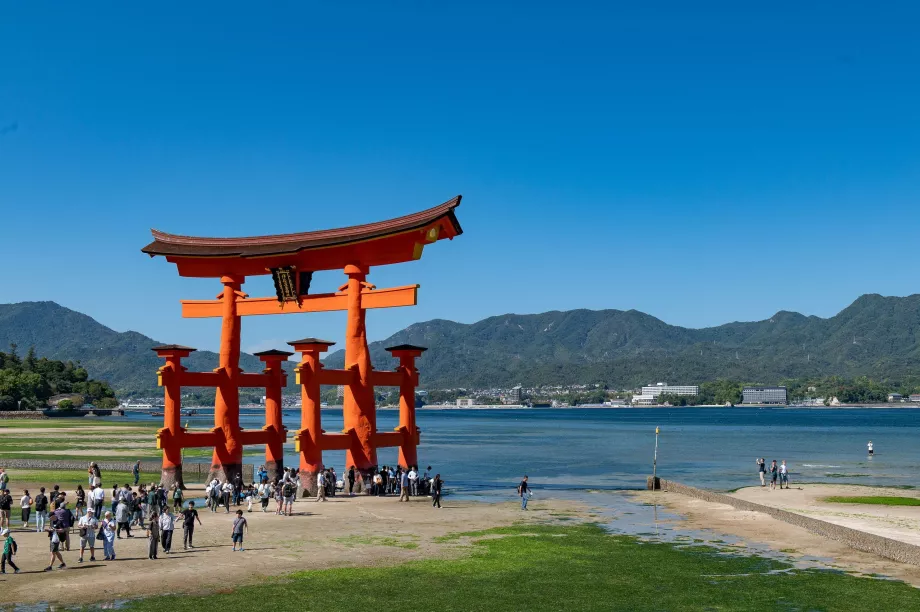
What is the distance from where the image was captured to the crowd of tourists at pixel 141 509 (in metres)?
23.3

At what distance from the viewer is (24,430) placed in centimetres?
10344

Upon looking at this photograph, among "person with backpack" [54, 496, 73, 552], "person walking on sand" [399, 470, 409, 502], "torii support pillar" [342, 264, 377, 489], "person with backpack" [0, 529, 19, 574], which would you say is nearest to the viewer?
"person with backpack" [0, 529, 19, 574]

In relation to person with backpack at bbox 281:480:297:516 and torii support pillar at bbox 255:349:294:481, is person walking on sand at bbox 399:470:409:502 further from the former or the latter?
torii support pillar at bbox 255:349:294:481

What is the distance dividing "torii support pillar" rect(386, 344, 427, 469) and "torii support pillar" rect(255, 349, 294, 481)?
20.9ft

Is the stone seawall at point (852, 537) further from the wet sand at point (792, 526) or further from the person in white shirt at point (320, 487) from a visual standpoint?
the person in white shirt at point (320, 487)

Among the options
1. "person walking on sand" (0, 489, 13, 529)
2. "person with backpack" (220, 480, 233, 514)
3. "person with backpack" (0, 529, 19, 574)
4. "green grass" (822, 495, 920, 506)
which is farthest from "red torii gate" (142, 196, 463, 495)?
"green grass" (822, 495, 920, 506)

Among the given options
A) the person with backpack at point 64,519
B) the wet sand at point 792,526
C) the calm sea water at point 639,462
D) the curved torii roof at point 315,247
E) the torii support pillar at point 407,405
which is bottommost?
the calm sea water at point 639,462

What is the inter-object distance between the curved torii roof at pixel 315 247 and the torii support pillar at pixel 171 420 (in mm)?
4808

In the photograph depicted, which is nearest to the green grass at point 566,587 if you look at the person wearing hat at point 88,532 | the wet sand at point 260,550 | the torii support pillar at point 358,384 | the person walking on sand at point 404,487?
the wet sand at point 260,550

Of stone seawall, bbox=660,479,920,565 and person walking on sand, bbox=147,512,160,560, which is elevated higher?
person walking on sand, bbox=147,512,160,560

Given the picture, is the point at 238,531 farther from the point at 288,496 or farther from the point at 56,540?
the point at 288,496

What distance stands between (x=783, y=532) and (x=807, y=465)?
154 feet

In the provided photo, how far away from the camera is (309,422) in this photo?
1576 inches

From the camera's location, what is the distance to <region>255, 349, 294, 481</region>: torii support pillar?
4566 cm
